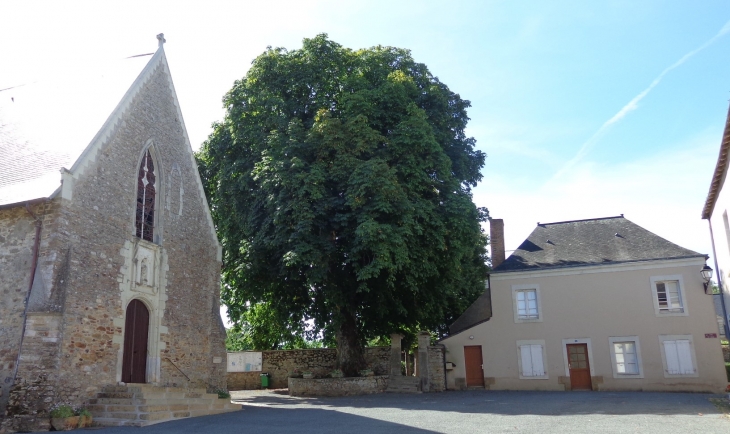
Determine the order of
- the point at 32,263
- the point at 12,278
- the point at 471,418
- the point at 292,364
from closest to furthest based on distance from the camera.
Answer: the point at 32,263
the point at 12,278
the point at 471,418
the point at 292,364

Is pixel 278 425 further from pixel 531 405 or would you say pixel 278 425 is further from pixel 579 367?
pixel 579 367

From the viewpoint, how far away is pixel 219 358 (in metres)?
17.0

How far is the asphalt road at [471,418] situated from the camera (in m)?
10.4

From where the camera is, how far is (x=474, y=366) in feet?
74.3

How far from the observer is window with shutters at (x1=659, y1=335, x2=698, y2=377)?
798 inches

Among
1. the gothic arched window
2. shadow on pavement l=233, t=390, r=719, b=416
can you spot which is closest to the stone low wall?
shadow on pavement l=233, t=390, r=719, b=416

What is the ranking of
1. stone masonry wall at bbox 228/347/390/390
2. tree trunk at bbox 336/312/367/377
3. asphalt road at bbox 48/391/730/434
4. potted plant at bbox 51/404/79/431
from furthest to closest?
stone masonry wall at bbox 228/347/390/390 → tree trunk at bbox 336/312/367/377 → potted plant at bbox 51/404/79/431 → asphalt road at bbox 48/391/730/434

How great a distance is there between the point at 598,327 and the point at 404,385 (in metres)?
7.47

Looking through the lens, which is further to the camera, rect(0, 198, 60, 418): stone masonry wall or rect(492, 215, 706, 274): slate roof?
rect(492, 215, 706, 274): slate roof

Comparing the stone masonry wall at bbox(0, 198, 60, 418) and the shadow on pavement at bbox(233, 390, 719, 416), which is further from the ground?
the stone masonry wall at bbox(0, 198, 60, 418)

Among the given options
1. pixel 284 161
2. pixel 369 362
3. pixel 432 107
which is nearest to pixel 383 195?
pixel 284 161

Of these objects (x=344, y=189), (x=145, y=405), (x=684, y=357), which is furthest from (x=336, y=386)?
(x=684, y=357)

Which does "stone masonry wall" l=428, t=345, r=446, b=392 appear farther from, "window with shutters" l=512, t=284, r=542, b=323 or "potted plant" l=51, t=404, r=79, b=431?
"potted plant" l=51, t=404, r=79, b=431

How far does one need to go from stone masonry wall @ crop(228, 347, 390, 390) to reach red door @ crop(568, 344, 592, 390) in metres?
6.85
